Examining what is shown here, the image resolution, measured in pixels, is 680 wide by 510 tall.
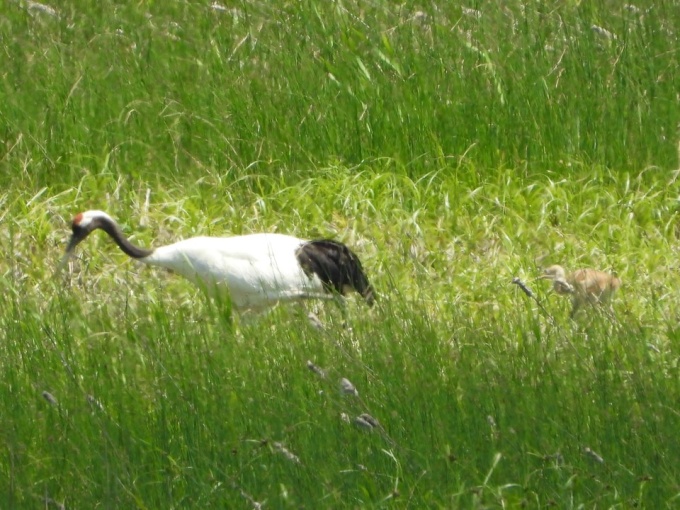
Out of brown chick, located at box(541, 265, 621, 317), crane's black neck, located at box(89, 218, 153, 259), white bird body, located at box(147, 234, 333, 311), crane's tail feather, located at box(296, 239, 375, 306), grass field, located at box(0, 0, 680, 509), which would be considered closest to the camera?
grass field, located at box(0, 0, 680, 509)

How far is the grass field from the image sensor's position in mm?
4367

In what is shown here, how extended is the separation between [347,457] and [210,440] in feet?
1.57

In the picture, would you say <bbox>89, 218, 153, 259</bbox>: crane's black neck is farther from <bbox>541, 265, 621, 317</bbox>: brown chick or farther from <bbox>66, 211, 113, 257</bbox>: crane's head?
<bbox>541, 265, 621, 317</bbox>: brown chick

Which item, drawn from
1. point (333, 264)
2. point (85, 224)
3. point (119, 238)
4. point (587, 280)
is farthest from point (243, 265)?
point (587, 280)

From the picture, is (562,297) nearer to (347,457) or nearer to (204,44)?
(347,457)

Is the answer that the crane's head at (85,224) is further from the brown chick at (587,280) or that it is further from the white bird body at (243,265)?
the brown chick at (587,280)

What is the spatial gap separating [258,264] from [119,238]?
2.74 ft

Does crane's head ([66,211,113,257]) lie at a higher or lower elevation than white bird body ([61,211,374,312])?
higher

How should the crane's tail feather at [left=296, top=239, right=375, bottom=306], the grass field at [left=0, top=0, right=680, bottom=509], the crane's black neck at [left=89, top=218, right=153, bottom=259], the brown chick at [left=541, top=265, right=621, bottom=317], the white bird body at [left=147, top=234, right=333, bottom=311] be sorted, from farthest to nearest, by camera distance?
the crane's black neck at [left=89, top=218, right=153, bottom=259] → the white bird body at [left=147, top=234, right=333, bottom=311] → the crane's tail feather at [left=296, top=239, right=375, bottom=306] → the brown chick at [left=541, top=265, right=621, bottom=317] → the grass field at [left=0, top=0, right=680, bottom=509]

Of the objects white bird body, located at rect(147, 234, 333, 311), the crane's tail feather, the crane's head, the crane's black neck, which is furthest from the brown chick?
the crane's head

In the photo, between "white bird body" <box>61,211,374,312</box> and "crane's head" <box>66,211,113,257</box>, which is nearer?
"white bird body" <box>61,211,374,312</box>

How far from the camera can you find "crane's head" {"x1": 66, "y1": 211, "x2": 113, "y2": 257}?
740 cm

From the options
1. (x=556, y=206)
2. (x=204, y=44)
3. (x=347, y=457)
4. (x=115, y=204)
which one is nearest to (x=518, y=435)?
(x=347, y=457)

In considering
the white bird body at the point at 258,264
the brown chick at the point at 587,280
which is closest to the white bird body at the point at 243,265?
the white bird body at the point at 258,264
